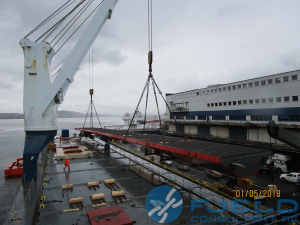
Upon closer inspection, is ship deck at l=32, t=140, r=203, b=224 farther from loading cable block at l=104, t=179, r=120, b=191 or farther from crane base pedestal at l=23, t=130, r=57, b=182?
crane base pedestal at l=23, t=130, r=57, b=182

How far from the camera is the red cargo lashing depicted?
29.7ft

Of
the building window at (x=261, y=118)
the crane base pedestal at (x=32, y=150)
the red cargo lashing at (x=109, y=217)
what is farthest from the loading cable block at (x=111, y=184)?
the building window at (x=261, y=118)

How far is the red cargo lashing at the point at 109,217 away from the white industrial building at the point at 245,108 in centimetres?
2498

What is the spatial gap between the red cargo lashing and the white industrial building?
25.0 metres

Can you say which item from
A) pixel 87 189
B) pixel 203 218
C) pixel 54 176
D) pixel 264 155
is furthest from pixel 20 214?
pixel 264 155

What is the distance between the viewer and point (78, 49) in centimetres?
1675

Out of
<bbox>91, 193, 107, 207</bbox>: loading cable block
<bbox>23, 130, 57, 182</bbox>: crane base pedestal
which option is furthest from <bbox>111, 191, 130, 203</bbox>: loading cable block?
<bbox>23, 130, 57, 182</bbox>: crane base pedestal

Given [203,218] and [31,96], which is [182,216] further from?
[31,96]

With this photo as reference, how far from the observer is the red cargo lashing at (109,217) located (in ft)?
29.7

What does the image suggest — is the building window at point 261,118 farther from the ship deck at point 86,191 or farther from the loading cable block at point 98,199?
the loading cable block at point 98,199

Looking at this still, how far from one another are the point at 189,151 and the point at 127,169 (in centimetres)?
940
